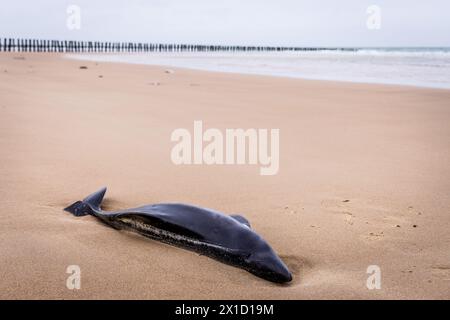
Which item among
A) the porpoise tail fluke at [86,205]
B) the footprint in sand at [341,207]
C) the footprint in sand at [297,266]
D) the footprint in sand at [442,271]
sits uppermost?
the porpoise tail fluke at [86,205]

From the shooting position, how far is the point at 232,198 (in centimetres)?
369

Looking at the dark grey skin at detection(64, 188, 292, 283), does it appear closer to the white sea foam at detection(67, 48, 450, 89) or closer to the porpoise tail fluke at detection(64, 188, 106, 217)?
the porpoise tail fluke at detection(64, 188, 106, 217)

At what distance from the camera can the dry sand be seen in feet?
7.71

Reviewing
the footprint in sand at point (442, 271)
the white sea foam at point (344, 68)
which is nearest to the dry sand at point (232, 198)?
the footprint in sand at point (442, 271)

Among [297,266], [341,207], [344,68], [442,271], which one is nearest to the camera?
[442,271]

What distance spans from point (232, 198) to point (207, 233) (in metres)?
1.07

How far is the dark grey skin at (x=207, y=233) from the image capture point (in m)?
2.42

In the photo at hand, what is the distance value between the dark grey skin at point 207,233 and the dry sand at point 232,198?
61mm

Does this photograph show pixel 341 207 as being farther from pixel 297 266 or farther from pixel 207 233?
pixel 207 233

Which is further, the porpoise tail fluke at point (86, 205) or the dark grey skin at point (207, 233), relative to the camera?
the porpoise tail fluke at point (86, 205)

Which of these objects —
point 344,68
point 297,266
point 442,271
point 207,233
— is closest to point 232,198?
point 207,233

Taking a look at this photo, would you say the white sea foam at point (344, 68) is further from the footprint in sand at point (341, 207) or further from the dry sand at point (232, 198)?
the footprint in sand at point (341, 207)

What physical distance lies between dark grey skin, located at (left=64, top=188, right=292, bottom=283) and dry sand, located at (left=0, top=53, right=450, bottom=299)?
0.20 ft

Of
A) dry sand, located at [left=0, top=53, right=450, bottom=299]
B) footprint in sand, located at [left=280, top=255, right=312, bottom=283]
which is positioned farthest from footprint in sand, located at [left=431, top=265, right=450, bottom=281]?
footprint in sand, located at [left=280, top=255, right=312, bottom=283]
